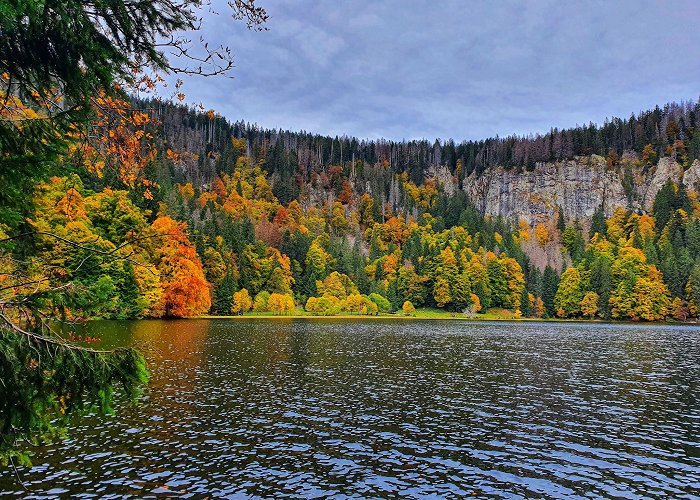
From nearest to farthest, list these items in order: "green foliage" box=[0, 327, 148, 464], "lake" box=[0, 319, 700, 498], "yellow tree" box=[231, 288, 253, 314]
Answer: "green foliage" box=[0, 327, 148, 464]
"lake" box=[0, 319, 700, 498]
"yellow tree" box=[231, 288, 253, 314]

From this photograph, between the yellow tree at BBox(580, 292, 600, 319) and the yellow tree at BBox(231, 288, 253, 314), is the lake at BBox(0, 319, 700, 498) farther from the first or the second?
the yellow tree at BBox(580, 292, 600, 319)

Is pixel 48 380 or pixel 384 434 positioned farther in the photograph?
pixel 384 434

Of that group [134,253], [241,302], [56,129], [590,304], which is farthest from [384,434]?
[590,304]

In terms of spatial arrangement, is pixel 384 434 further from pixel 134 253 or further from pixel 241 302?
pixel 241 302

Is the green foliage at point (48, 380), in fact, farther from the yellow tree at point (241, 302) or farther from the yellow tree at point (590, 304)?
the yellow tree at point (590, 304)

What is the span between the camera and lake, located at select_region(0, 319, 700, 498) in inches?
581

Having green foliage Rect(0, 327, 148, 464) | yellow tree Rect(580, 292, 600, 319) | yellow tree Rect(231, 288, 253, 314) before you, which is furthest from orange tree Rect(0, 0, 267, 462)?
yellow tree Rect(580, 292, 600, 319)

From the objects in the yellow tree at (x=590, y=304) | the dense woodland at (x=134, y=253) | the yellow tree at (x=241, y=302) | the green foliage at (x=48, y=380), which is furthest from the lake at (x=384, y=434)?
the yellow tree at (x=590, y=304)

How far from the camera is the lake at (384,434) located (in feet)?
48.4

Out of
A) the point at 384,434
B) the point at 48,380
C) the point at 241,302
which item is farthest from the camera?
the point at 241,302

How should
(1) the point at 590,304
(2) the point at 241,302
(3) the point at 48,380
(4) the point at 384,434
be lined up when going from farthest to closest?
(1) the point at 590,304 < (2) the point at 241,302 < (4) the point at 384,434 < (3) the point at 48,380

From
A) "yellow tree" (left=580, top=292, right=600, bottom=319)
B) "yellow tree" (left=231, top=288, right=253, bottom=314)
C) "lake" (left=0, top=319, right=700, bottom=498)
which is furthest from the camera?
"yellow tree" (left=580, top=292, right=600, bottom=319)

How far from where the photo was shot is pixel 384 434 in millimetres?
20000

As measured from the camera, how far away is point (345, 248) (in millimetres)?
161375
